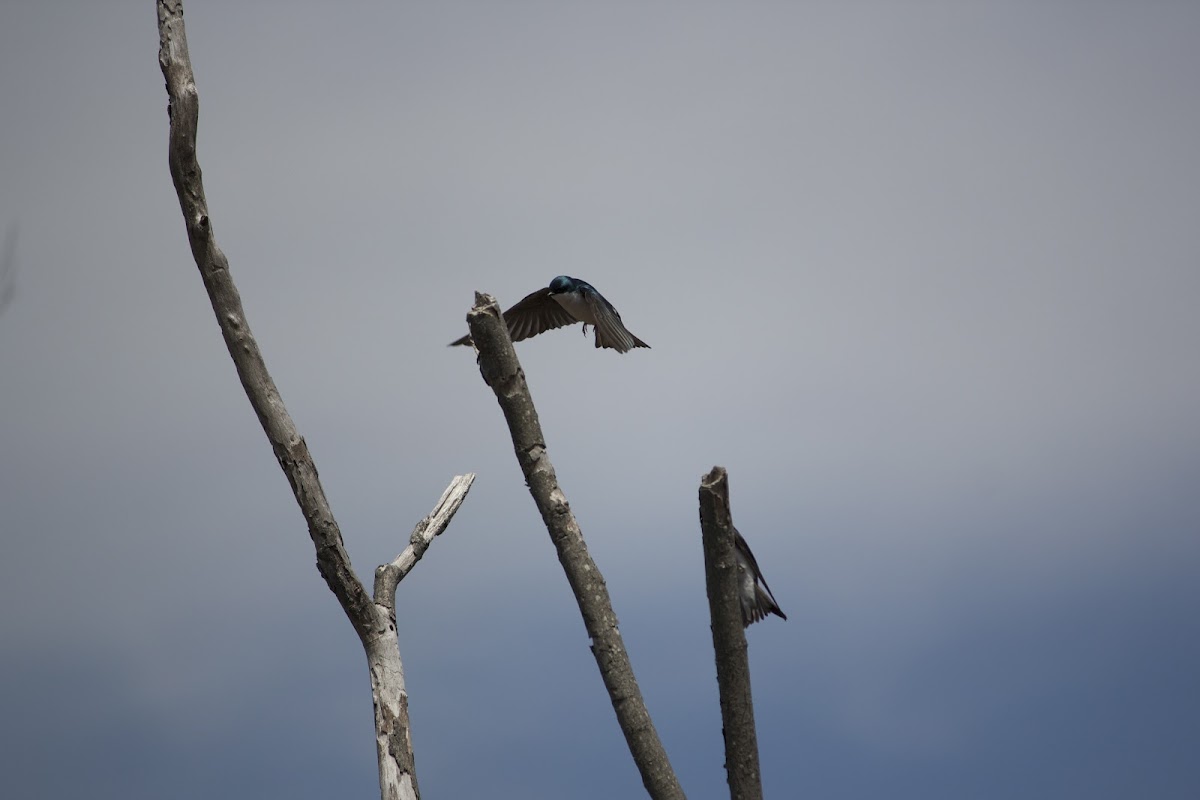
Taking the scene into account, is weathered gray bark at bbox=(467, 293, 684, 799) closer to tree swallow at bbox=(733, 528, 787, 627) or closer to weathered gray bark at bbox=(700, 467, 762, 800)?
weathered gray bark at bbox=(700, 467, 762, 800)

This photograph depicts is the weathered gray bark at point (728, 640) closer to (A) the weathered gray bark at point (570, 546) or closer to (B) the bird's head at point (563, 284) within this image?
(A) the weathered gray bark at point (570, 546)

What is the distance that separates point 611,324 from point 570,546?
1.70 metres

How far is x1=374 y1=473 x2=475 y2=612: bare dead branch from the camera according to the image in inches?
243

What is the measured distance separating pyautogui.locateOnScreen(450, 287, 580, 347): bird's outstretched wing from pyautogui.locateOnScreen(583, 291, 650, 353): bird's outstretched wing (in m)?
0.34

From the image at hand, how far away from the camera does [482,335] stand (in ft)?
15.7

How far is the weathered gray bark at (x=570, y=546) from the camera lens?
4.69 meters

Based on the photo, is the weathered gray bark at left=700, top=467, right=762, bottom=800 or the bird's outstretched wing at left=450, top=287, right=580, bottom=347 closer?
the weathered gray bark at left=700, top=467, right=762, bottom=800

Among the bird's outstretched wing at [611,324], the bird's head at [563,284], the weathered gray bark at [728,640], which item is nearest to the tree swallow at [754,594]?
the weathered gray bark at [728,640]

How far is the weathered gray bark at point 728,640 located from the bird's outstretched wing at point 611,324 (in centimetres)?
202

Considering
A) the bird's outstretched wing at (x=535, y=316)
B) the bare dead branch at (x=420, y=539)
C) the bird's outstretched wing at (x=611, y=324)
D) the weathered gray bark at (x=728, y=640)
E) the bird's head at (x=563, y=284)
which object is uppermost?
the bird's outstretched wing at (x=535, y=316)

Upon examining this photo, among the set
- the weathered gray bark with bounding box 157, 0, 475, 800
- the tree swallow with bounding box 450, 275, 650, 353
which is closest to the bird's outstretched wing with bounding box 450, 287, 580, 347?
the tree swallow with bounding box 450, 275, 650, 353

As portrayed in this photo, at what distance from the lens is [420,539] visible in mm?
6637

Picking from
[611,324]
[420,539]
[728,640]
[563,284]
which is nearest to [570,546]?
[728,640]

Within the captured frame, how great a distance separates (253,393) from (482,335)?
1568mm
